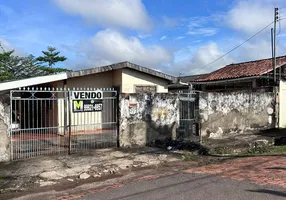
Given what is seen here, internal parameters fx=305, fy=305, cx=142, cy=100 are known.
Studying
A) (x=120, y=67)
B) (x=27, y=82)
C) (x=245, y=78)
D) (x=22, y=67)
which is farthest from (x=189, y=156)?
(x=22, y=67)

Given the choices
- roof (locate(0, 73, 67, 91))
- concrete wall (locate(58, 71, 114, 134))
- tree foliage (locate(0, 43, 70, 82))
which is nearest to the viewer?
roof (locate(0, 73, 67, 91))

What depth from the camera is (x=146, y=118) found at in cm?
1152

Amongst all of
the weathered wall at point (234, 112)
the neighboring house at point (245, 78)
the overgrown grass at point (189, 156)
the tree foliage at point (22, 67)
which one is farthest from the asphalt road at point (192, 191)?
the tree foliage at point (22, 67)

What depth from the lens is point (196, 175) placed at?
7.19 meters

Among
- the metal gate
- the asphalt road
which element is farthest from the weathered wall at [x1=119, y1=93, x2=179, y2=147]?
the asphalt road

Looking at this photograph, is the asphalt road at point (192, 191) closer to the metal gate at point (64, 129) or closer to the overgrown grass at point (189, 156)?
the overgrown grass at point (189, 156)

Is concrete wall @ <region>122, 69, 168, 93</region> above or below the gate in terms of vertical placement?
above

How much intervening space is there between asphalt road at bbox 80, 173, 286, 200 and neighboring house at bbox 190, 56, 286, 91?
11.0 metres

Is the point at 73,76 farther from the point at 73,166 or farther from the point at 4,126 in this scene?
the point at 73,166

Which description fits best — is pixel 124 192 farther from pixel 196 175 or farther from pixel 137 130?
pixel 137 130

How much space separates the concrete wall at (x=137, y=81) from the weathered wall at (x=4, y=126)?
7178mm

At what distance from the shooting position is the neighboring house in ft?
55.6

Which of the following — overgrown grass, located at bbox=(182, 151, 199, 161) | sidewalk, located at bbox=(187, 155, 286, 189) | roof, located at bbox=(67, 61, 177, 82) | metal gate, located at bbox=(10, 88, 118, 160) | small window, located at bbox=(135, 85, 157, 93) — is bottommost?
overgrown grass, located at bbox=(182, 151, 199, 161)

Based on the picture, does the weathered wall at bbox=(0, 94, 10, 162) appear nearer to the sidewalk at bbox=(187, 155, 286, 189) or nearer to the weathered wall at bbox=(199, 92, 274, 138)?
the sidewalk at bbox=(187, 155, 286, 189)
